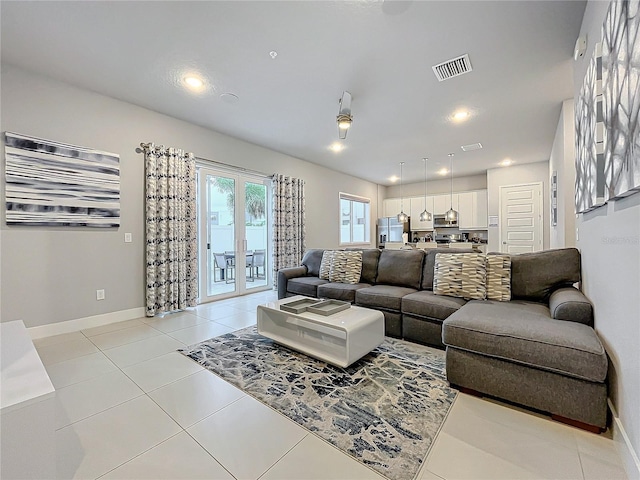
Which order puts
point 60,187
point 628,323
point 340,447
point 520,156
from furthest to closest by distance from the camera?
1. point 520,156
2. point 60,187
3. point 340,447
4. point 628,323

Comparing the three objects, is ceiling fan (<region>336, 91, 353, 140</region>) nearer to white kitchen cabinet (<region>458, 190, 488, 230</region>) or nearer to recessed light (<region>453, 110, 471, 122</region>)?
recessed light (<region>453, 110, 471, 122</region>)

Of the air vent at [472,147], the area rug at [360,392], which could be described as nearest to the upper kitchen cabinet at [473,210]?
the air vent at [472,147]

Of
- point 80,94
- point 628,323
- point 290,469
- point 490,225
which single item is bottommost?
point 290,469

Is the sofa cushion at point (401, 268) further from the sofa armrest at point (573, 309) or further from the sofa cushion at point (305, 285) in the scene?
the sofa armrest at point (573, 309)

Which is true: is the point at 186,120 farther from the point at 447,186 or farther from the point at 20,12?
the point at 447,186

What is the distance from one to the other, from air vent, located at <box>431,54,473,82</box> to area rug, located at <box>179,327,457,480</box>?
9.34 feet

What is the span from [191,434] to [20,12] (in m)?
3.34

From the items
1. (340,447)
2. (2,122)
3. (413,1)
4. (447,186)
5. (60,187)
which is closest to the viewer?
(340,447)

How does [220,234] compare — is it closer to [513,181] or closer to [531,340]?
[531,340]

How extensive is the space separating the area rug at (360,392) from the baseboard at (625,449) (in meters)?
0.78

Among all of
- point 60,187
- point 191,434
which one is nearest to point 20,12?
point 60,187

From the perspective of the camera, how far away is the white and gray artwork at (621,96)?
1.12 m

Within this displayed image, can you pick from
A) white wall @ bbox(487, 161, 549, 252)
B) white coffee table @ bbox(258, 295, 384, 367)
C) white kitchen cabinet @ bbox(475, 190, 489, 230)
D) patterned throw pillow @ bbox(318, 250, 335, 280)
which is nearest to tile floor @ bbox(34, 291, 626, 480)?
white coffee table @ bbox(258, 295, 384, 367)

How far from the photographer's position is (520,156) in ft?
19.3
